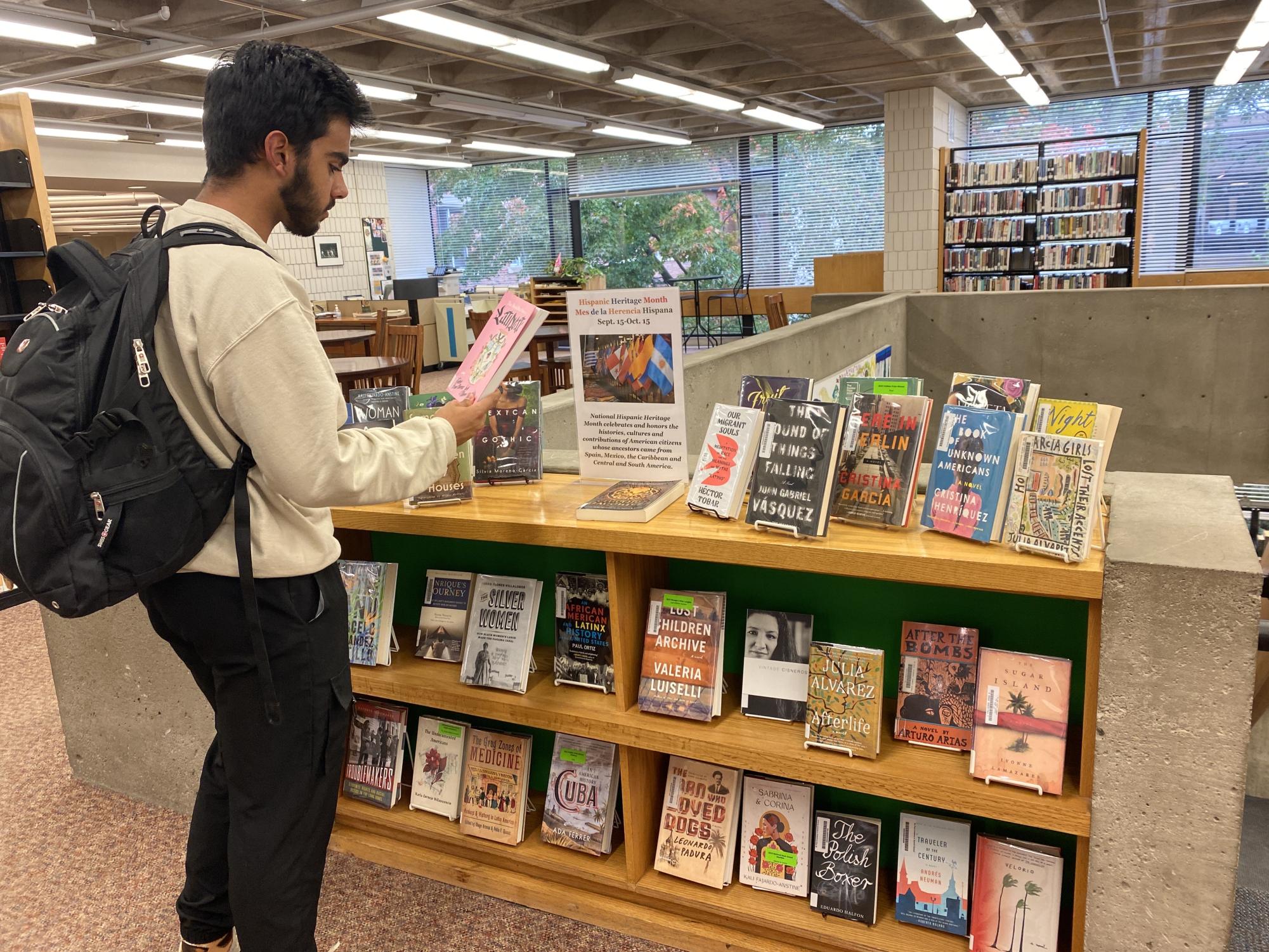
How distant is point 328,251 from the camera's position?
45.6 feet

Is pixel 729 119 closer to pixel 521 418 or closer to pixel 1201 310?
pixel 1201 310

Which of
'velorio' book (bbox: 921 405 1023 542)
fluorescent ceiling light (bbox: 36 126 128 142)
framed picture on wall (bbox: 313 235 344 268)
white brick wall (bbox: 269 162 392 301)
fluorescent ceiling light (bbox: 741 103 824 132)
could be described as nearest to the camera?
'velorio' book (bbox: 921 405 1023 542)

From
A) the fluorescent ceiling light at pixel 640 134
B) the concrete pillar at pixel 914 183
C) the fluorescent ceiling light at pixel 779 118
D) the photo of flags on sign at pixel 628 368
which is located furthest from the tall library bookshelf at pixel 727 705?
the fluorescent ceiling light at pixel 640 134

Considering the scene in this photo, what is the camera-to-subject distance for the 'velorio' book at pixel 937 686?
1.65 meters

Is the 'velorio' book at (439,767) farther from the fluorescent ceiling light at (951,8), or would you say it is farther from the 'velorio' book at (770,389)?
the fluorescent ceiling light at (951,8)

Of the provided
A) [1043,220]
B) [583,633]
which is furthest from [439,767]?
[1043,220]

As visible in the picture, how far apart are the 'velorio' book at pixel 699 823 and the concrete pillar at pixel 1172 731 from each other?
0.68 m

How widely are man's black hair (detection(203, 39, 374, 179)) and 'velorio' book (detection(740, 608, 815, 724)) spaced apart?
1.21 m

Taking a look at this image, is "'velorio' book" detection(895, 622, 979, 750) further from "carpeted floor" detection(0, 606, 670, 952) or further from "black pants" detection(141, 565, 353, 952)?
"black pants" detection(141, 565, 353, 952)

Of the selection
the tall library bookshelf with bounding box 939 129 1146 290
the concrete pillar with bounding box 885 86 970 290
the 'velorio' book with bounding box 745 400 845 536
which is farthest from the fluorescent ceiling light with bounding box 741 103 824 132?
the 'velorio' book with bounding box 745 400 845 536

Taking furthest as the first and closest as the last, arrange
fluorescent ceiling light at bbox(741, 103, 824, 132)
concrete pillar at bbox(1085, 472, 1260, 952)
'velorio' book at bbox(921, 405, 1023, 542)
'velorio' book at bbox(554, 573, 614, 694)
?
1. fluorescent ceiling light at bbox(741, 103, 824, 132)
2. 'velorio' book at bbox(554, 573, 614, 694)
3. 'velorio' book at bbox(921, 405, 1023, 542)
4. concrete pillar at bbox(1085, 472, 1260, 952)

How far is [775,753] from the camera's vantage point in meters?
1.71

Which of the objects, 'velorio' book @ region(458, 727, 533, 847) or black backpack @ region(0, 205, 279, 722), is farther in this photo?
'velorio' book @ region(458, 727, 533, 847)

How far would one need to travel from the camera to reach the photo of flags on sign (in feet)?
6.12
